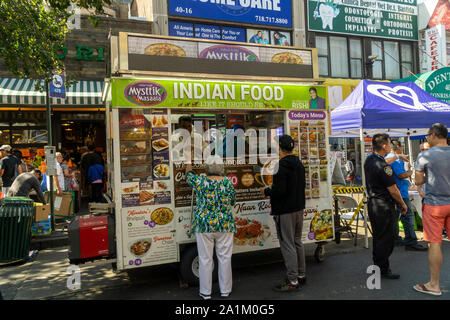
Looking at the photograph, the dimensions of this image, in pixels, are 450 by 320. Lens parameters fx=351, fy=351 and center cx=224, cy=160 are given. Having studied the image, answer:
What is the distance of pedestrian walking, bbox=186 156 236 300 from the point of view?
4.07m

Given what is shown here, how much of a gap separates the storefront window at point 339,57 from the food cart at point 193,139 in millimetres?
12458

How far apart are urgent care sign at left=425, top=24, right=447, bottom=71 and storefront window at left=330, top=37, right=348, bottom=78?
435 centimetres

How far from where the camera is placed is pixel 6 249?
5.94 meters

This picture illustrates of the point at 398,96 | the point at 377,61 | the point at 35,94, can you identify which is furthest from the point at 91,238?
the point at 377,61

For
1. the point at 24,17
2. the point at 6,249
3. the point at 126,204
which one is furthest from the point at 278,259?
the point at 24,17

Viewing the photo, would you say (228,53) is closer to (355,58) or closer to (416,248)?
(416,248)

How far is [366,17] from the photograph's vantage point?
17.1m

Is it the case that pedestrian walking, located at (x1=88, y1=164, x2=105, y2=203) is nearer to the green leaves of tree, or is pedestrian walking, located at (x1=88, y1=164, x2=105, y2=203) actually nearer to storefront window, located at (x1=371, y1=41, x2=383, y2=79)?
the green leaves of tree

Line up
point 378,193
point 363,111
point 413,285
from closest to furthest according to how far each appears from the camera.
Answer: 1. point 413,285
2. point 378,193
3. point 363,111

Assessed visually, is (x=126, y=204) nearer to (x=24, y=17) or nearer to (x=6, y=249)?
(x=6, y=249)

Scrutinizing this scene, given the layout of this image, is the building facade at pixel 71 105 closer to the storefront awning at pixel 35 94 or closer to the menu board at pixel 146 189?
the storefront awning at pixel 35 94

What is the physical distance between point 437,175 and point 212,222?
265cm

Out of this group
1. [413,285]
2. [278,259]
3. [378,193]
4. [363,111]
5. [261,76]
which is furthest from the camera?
[363,111]

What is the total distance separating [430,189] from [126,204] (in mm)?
3627
